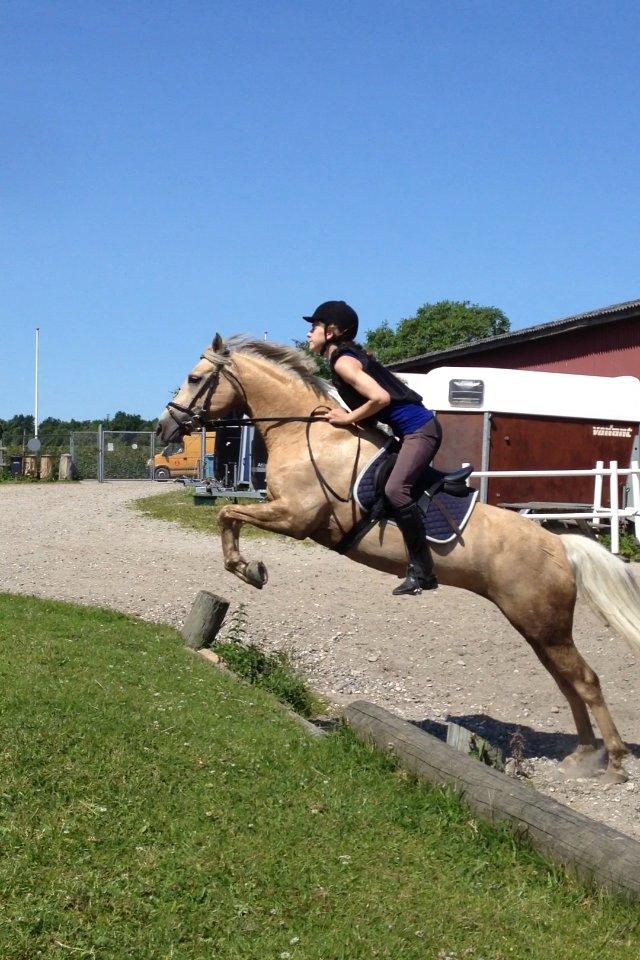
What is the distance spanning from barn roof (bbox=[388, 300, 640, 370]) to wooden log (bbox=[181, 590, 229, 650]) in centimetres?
1740

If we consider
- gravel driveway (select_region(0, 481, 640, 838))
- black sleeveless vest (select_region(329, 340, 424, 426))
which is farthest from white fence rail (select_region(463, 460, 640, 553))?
black sleeveless vest (select_region(329, 340, 424, 426))

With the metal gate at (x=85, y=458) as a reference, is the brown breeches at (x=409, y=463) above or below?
above

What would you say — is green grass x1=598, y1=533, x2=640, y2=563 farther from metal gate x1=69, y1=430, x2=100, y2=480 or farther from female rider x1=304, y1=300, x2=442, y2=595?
metal gate x1=69, y1=430, x2=100, y2=480

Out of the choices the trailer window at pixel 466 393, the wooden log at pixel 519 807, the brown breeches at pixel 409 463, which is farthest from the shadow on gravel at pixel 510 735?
the trailer window at pixel 466 393

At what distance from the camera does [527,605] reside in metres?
7.33

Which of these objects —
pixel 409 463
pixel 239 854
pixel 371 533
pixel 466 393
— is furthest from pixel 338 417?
pixel 466 393

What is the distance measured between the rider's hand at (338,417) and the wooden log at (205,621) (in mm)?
2758

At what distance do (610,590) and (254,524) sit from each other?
8.59 feet

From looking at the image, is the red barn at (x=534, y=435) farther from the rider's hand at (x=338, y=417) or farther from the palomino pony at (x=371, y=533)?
the rider's hand at (x=338, y=417)

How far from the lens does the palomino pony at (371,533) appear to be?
7.24m

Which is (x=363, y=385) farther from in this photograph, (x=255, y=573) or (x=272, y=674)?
(x=272, y=674)

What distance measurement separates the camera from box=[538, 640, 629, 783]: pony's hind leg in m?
7.50

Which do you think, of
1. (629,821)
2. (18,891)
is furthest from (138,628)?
(18,891)

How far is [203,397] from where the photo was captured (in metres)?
7.71
